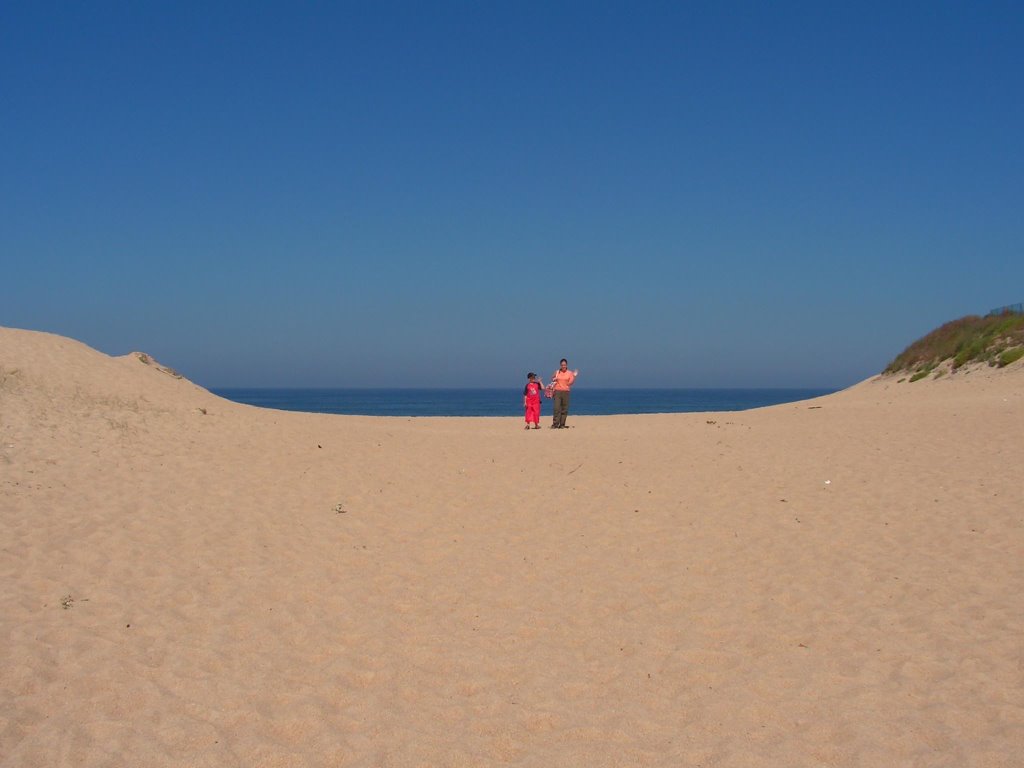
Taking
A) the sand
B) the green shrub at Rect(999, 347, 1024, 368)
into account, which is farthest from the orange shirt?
the green shrub at Rect(999, 347, 1024, 368)

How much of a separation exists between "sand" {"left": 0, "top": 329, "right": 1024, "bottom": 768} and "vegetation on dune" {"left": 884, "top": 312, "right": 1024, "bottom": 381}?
16431 millimetres

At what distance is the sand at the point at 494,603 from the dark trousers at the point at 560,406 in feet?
21.7

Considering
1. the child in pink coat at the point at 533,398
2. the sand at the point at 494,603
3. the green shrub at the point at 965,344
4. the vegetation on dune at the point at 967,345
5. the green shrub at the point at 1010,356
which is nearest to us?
the sand at the point at 494,603

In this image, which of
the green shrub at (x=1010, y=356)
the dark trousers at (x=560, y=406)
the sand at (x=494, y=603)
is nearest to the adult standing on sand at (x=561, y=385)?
the dark trousers at (x=560, y=406)

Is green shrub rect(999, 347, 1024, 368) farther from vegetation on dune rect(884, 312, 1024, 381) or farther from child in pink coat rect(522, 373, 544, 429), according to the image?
child in pink coat rect(522, 373, 544, 429)

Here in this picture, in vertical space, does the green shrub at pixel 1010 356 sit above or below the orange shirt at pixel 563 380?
above

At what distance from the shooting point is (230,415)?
1719 centimetres

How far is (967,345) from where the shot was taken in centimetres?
3114

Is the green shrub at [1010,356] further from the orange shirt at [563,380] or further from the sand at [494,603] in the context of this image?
the orange shirt at [563,380]

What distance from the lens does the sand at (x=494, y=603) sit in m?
5.12

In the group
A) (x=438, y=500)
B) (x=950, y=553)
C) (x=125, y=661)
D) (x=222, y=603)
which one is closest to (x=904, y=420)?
(x=950, y=553)

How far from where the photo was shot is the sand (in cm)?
512

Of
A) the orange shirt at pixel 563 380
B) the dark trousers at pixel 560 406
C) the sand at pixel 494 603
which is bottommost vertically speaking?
the sand at pixel 494 603

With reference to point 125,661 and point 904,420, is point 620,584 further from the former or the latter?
point 904,420
